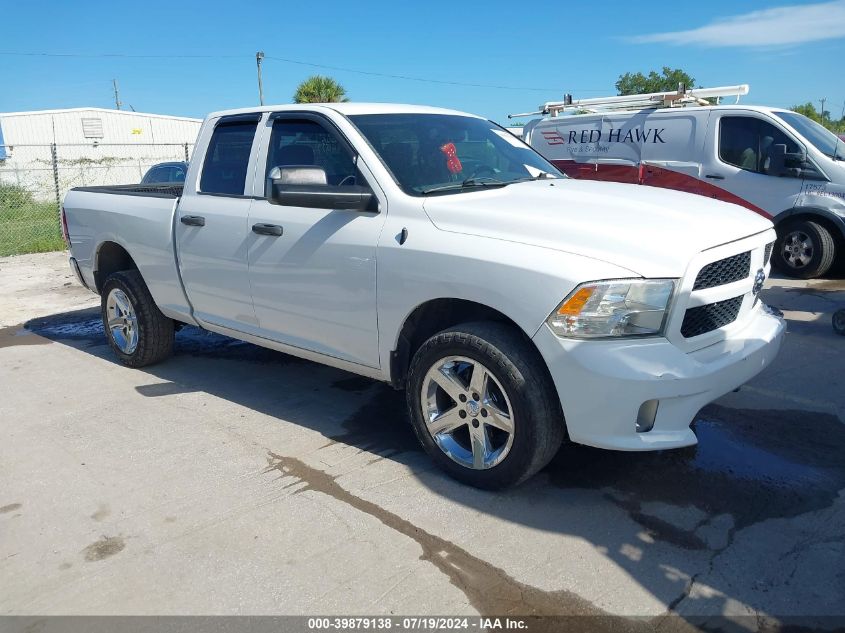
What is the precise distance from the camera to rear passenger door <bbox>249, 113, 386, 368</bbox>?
12.5 feet

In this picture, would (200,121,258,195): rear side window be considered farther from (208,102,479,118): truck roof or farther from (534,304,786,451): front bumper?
(534,304,786,451): front bumper

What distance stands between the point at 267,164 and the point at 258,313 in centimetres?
96

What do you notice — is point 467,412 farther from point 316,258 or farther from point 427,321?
point 316,258

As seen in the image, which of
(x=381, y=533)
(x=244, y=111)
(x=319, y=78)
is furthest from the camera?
Result: (x=319, y=78)

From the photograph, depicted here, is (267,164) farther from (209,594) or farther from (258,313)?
(209,594)

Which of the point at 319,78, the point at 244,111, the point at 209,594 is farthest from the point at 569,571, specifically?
the point at 319,78

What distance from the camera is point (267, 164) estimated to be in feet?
14.7

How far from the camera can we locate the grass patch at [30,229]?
1355 cm

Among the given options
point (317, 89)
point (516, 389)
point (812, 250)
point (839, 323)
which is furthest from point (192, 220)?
point (317, 89)

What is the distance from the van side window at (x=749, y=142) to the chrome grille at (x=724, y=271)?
6.03 m

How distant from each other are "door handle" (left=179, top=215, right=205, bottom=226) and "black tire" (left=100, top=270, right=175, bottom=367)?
38.1 inches

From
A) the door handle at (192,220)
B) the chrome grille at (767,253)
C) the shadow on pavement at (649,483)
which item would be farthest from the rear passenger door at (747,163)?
the door handle at (192,220)

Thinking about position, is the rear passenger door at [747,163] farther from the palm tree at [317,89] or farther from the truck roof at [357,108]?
the palm tree at [317,89]

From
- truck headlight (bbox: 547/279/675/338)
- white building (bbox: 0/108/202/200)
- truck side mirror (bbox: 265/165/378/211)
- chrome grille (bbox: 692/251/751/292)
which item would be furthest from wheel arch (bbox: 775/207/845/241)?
white building (bbox: 0/108/202/200)
